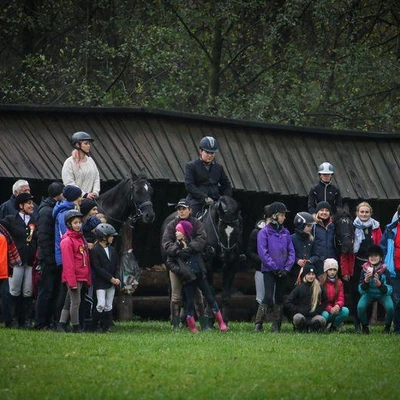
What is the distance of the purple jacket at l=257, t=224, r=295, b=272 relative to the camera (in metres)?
18.9

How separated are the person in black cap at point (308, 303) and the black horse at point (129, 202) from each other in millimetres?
2344

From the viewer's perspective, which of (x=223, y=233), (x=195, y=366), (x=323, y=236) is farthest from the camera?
(x=323, y=236)

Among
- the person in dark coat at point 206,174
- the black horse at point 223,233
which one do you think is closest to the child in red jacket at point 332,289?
the black horse at point 223,233

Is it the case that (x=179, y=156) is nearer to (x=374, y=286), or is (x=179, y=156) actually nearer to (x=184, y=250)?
(x=184, y=250)

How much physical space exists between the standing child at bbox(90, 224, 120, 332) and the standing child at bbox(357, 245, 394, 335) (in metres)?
3.52

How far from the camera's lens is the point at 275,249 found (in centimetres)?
1897

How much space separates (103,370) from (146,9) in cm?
2338

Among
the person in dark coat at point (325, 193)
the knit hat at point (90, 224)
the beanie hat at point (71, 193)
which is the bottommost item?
the knit hat at point (90, 224)

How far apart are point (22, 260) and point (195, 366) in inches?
198

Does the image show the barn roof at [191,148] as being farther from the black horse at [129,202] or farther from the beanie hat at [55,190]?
the beanie hat at [55,190]

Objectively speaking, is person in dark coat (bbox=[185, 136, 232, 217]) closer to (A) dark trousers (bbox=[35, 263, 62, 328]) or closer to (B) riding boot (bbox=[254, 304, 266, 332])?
(B) riding boot (bbox=[254, 304, 266, 332])

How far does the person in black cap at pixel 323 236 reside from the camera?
64.3 ft

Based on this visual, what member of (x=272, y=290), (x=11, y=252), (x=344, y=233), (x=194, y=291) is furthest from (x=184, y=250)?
(x=344, y=233)

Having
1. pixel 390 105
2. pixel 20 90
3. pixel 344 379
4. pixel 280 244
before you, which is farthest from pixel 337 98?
pixel 344 379
